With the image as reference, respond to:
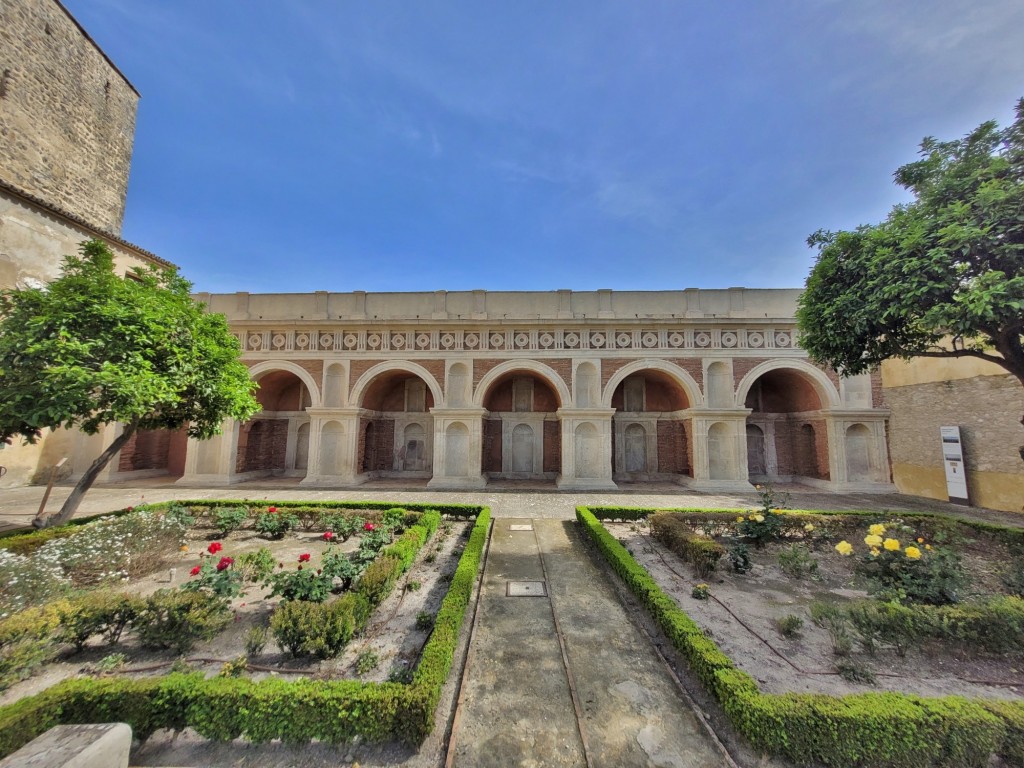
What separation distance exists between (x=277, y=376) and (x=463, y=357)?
32.1 feet

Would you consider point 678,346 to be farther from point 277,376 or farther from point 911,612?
point 277,376

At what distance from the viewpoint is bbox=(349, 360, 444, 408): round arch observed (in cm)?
1823

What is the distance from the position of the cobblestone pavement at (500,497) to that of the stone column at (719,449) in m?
0.82

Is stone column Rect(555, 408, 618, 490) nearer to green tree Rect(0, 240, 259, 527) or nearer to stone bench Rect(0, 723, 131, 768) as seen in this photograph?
green tree Rect(0, 240, 259, 527)

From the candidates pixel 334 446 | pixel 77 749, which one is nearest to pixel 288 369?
pixel 334 446

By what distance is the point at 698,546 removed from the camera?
7535 millimetres

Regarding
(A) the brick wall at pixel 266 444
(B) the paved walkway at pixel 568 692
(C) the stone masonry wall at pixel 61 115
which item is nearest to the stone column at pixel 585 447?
(B) the paved walkway at pixel 568 692

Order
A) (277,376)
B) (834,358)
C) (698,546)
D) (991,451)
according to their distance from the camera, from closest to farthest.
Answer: (698,546)
(834,358)
(991,451)
(277,376)

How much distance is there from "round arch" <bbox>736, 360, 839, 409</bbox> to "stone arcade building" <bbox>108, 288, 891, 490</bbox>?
7cm

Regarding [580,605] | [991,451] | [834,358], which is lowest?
[580,605]

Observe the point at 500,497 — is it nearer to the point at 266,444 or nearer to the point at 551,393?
the point at 551,393

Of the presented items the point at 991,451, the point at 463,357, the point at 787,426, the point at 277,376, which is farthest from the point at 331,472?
the point at 991,451

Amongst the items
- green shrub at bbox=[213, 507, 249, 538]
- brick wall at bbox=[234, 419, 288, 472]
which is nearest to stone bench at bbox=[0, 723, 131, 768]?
green shrub at bbox=[213, 507, 249, 538]

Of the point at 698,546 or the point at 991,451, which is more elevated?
the point at 991,451
